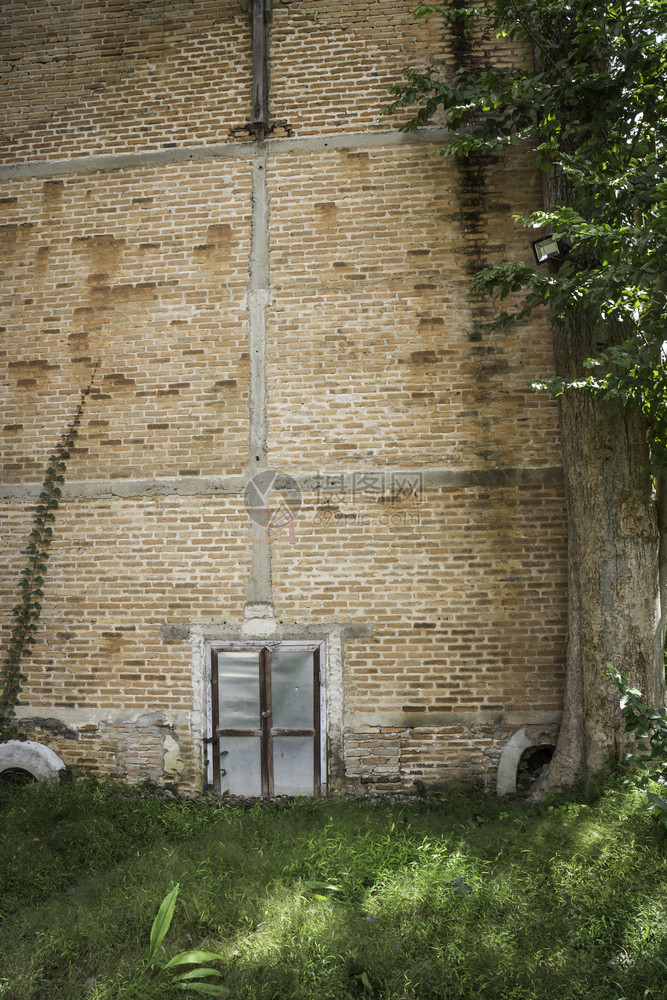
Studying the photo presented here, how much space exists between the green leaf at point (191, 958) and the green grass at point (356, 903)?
0.25ft

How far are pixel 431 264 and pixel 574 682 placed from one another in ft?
13.0

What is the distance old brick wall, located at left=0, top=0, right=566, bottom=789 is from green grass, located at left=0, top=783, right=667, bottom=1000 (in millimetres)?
942

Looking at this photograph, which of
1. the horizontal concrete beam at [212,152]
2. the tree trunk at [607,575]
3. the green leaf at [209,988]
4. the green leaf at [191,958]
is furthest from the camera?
the horizontal concrete beam at [212,152]

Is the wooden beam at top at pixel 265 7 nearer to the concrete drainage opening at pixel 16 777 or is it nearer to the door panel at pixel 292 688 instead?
the door panel at pixel 292 688

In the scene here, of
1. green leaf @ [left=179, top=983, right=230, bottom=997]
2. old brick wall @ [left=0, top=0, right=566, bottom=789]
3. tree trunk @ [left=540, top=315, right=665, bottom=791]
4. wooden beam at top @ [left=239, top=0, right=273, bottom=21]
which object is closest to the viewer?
green leaf @ [left=179, top=983, right=230, bottom=997]

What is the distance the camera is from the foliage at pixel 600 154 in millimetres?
3887

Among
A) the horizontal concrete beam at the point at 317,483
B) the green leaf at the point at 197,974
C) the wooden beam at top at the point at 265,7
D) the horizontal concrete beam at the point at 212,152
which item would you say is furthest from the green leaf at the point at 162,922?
the wooden beam at top at the point at 265,7

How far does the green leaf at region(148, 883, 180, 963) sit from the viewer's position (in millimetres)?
3271

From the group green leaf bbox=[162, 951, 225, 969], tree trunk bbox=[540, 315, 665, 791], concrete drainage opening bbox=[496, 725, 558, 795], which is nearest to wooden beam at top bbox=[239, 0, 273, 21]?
tree trunk bbox=[540, 315, 665, 791]

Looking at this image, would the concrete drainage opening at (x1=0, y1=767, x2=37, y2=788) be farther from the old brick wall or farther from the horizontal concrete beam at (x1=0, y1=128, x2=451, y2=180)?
the horizontal concrete beam at (x1=0, y1=128, x2=451, y2=180)

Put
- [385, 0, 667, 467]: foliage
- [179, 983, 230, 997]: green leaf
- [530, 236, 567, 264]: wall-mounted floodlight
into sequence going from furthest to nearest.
A: [530, 236, 567, 264]: wall-mounted floodlight → [385, 0, 667, 467]: foliage → [179, 983, 230, 997]: green leaf

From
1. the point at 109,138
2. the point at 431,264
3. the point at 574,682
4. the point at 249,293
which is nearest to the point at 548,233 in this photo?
the point at 431,264

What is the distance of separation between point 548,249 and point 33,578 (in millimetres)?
5662

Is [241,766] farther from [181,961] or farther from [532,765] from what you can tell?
[532,765]
